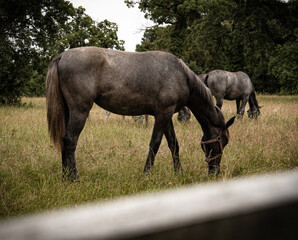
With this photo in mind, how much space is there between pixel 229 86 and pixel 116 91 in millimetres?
8481

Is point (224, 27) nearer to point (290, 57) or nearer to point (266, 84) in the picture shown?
point (290, 57)

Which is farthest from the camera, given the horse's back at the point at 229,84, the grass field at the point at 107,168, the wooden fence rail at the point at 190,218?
the horse's back at the point at 229,84

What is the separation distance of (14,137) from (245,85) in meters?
9.60

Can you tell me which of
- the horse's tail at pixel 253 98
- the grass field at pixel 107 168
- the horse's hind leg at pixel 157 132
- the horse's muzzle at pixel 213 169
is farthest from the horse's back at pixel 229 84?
the horse's hind leg at pixel 157 132

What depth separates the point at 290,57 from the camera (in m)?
17.9

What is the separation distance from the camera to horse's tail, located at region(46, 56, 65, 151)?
141 inches

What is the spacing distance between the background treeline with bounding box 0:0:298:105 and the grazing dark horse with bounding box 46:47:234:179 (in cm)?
1128

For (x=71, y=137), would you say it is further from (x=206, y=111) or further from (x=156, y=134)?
(x=206, y=111)

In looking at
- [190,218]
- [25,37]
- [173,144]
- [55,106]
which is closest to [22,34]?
[25,37]

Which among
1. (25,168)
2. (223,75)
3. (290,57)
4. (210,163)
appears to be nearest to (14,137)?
(25,168)

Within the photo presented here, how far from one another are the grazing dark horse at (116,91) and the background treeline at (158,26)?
11.3m

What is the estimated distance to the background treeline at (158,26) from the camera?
44.2 ft

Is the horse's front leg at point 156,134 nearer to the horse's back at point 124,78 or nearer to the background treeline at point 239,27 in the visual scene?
the horse's back at point 124,78

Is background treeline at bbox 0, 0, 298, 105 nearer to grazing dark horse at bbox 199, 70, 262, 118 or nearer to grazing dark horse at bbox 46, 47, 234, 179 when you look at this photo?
grazing dark horse at bbox 199, 70, 262, 118
